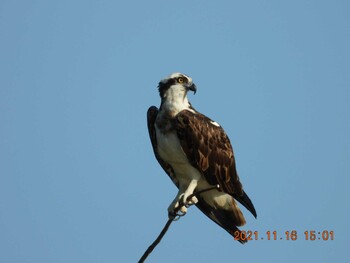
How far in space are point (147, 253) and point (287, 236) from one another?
311 cm

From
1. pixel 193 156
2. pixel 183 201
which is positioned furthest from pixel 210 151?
pixel 183 201

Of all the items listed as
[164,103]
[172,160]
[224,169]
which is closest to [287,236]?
[224,169]

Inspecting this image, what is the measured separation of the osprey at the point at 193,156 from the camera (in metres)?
10.3

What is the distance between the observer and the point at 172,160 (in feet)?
34.5

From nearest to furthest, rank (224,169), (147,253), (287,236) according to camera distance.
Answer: (147,253) < (287,236) < (224,169)

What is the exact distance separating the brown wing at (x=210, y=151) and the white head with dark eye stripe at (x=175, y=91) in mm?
239

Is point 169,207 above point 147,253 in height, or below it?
above

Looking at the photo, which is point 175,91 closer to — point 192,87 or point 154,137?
point 192,87

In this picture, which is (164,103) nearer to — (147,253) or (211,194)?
(211,194)

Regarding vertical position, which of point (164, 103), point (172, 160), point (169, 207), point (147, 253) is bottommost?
point (147, 253)

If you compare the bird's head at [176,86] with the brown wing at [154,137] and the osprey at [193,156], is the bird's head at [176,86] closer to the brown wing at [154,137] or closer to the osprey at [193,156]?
the osprey at [193,156]

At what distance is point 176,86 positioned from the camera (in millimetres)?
10758

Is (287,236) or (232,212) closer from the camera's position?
(287,236)

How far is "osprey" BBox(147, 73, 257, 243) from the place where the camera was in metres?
10.3
